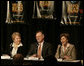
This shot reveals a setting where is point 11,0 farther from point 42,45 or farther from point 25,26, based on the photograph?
point 42,45

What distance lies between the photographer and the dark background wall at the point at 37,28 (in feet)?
21.6

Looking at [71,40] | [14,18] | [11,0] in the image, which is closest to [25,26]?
[14,18]

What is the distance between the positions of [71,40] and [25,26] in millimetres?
1265

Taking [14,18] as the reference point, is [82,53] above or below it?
below

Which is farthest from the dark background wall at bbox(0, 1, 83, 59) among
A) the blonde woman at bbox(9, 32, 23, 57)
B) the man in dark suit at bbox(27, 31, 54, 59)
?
the man in dark suit at bbox(27, 31, 54, 59)

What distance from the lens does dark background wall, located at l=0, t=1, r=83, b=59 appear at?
6.58m

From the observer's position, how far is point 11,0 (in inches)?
261

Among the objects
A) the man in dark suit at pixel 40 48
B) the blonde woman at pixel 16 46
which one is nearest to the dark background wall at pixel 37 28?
the blonde woman at pixel 16 46

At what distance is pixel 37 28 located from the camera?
22.1 ft

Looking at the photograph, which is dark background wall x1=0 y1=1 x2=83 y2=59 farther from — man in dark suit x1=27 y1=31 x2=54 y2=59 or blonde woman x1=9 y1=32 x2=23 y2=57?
man in dark suit x1=27 y1=31 x2=54 y2=59

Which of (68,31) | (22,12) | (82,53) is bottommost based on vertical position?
(82,53)

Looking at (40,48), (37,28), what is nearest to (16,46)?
(40,48)

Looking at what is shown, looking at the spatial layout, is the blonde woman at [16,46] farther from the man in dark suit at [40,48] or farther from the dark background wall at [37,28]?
the dark background wall at [37,28]

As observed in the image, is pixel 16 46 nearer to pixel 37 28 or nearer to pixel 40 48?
pixel 40 48
